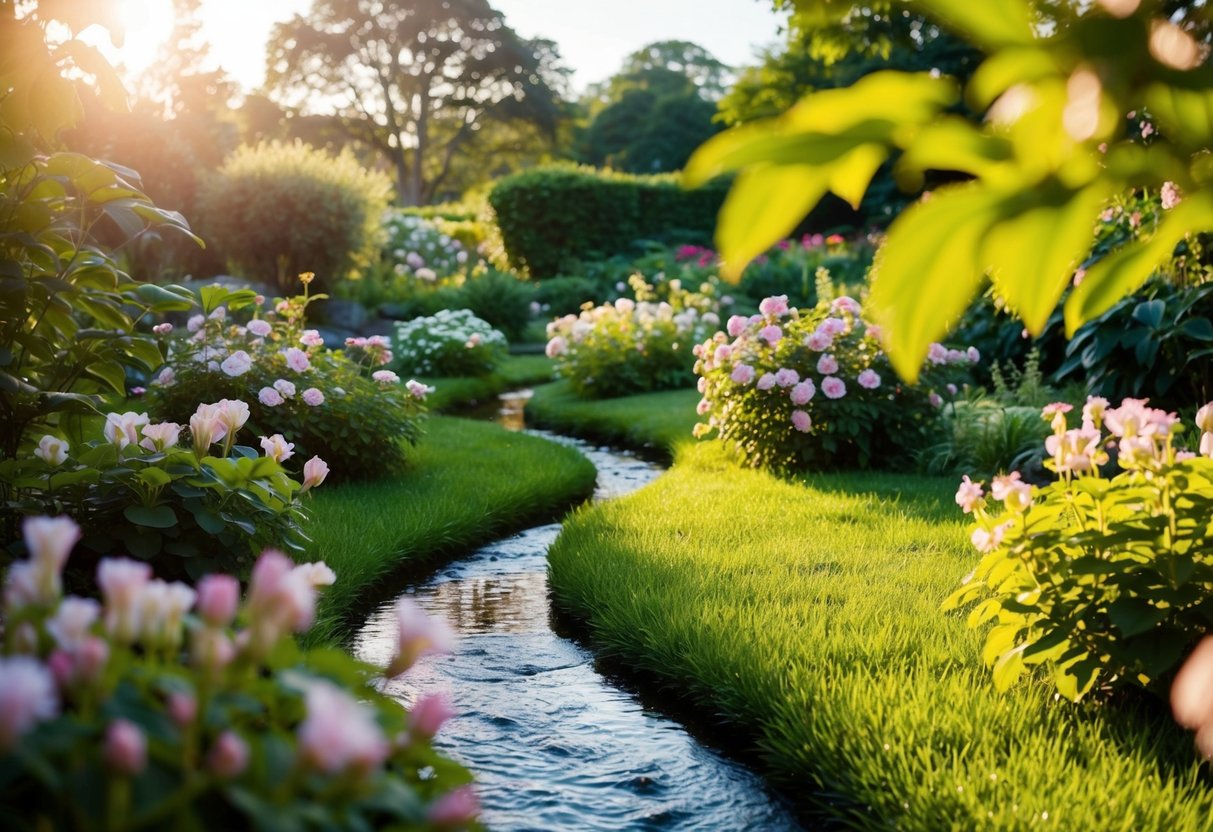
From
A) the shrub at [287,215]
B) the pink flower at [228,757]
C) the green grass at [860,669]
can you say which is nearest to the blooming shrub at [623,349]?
the shrub at [287,215]

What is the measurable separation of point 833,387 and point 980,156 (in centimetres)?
586

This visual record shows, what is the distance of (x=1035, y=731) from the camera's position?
2791 millimetres

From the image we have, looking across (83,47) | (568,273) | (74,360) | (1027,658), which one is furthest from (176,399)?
(568,273)

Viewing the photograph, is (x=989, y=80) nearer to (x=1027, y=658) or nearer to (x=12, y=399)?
(x=1027, y=658)

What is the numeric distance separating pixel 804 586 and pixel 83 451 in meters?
2.65

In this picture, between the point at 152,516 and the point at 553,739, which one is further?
the point at 553,739

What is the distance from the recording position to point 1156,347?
20.2 feet

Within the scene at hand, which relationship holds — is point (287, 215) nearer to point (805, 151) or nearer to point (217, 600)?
point (217, 600)

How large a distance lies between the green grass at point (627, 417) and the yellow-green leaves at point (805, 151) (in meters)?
7.25

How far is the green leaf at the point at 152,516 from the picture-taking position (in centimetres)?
298

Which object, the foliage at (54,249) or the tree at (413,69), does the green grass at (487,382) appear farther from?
the tree at (413,69)

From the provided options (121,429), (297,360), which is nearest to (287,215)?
(297,360)

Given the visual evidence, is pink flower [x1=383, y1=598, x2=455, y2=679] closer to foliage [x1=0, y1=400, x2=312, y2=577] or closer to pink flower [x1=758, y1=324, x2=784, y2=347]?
foliage [x1=0, y1=400, x2=312, y2=577]

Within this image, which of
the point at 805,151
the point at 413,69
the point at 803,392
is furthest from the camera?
the point at 413,69
